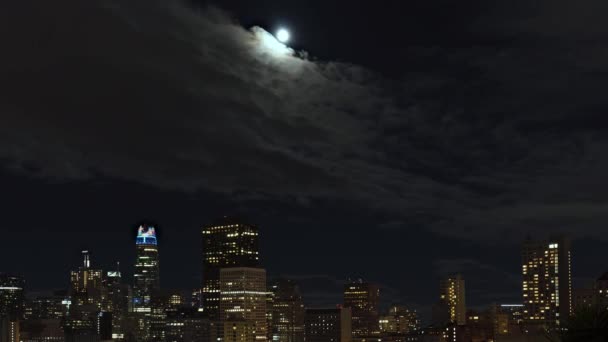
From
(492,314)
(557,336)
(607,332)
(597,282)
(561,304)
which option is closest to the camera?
(607,332)

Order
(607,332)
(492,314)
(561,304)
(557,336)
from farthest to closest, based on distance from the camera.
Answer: (492,314)
(561,304)
(557,336)
(607,332)

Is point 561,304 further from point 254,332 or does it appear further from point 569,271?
point 254,332

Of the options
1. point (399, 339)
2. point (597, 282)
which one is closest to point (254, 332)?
point (399, 339)

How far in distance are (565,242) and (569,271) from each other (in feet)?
28.3

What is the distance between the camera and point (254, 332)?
628 ft

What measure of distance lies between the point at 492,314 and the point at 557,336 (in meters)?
174

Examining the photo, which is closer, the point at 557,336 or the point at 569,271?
the point at 557,336

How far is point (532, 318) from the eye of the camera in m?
Result: 180

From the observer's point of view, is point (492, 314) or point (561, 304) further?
point (492, 314)

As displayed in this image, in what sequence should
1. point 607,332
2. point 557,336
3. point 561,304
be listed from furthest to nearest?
point 561,304, point 557,336, point 607,332

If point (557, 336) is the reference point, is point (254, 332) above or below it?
below

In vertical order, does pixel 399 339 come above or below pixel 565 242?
below

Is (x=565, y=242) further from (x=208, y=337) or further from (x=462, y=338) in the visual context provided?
(x=208, y=337)

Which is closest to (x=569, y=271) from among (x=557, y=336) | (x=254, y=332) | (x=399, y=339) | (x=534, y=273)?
(x=534, y=273)
